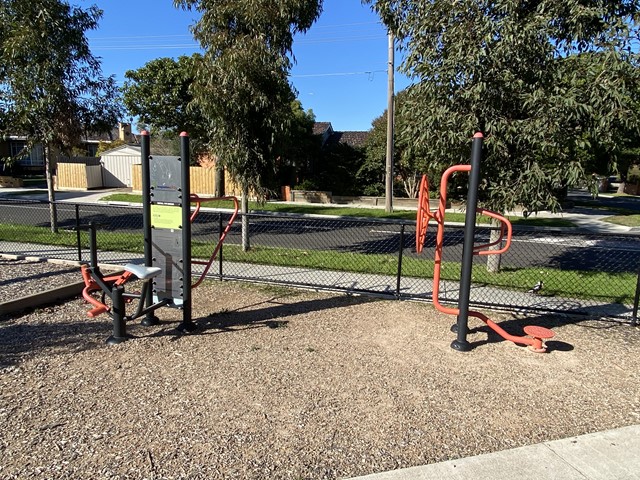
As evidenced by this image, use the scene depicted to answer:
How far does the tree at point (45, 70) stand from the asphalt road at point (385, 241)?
1.88 metres

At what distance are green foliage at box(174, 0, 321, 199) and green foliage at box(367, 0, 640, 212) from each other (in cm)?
338

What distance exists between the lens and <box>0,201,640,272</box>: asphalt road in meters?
10.3

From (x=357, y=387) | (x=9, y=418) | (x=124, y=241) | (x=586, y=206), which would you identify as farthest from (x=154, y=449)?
(x=586, y=206)

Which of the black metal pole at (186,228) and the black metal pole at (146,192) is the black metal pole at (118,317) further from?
the black metal pole at (186,228)

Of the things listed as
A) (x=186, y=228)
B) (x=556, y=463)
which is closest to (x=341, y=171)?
(x=186, y=228)

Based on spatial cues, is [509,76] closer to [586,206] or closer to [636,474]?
[636,474]

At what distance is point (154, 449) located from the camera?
3.05m

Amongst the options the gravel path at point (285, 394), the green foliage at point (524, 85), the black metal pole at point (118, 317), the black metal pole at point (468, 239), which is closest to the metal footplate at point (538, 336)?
the gravel path at point (285, 394)

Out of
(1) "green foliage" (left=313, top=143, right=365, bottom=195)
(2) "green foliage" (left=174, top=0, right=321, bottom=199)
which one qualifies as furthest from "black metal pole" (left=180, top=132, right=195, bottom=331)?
(1) "green foliage" (left=313, top=143, right=365, bottom=195)

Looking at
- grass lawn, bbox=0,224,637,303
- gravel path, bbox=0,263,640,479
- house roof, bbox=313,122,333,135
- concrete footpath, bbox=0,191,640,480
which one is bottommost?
concrete footpath, bbox=0,191,640,480

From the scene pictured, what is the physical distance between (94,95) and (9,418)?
1049cm

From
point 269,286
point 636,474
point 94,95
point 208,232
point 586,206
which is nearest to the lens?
point 636,474

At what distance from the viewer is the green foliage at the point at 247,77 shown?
9188mm

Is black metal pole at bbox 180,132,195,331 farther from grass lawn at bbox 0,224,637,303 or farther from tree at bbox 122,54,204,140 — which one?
tree at bbox 122,54,204,140
